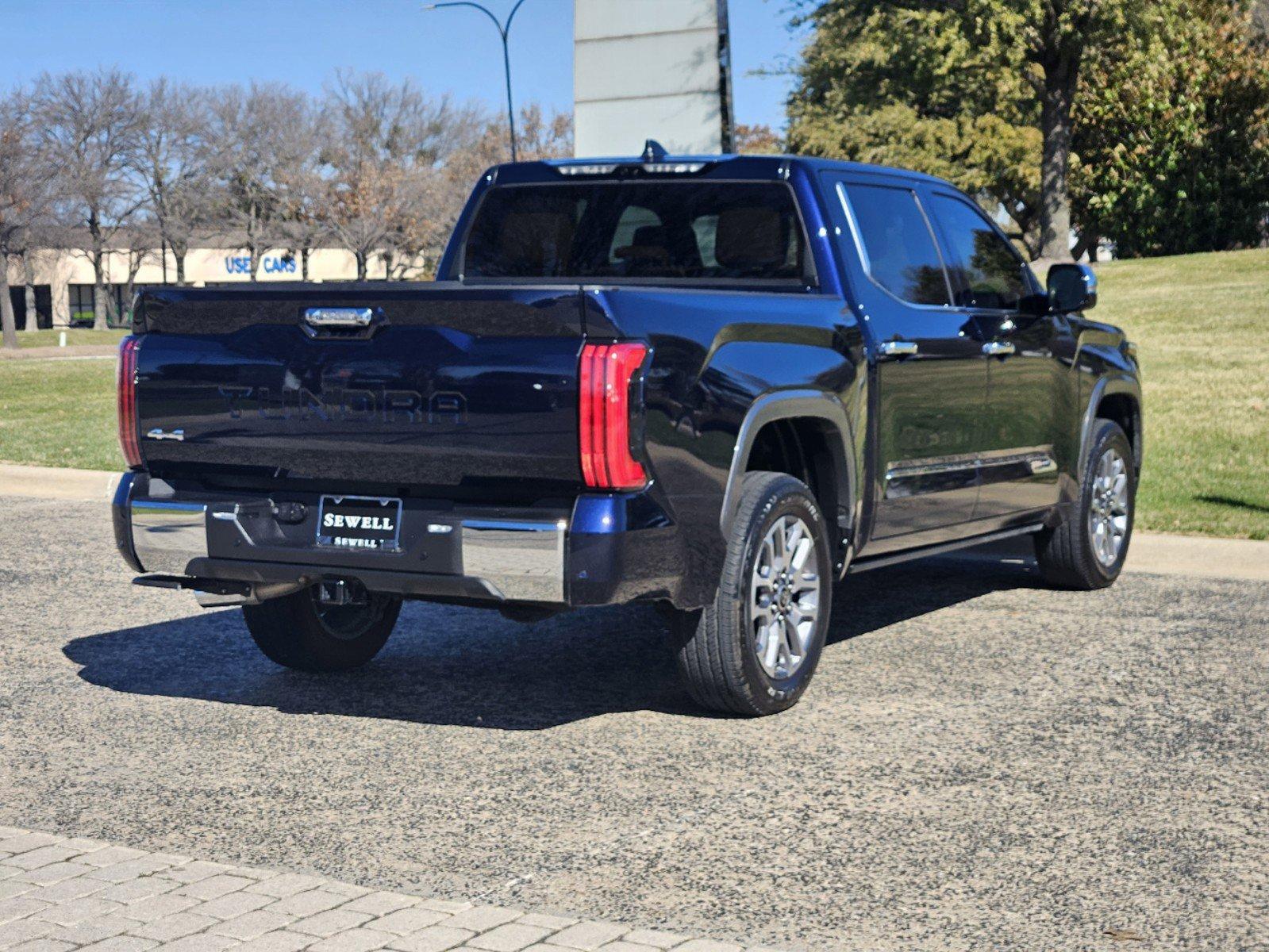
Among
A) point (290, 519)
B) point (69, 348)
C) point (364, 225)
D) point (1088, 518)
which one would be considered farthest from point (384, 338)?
point (364, 225)

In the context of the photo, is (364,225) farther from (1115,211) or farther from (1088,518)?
(1088,518)

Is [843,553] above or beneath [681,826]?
above

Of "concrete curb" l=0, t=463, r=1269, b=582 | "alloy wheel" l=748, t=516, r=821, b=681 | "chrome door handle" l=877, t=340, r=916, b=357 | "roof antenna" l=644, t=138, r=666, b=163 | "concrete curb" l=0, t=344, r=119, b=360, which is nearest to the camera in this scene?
"alloy wheel" l=748, t=516, r=821, b=681

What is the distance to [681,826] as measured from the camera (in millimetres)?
5020

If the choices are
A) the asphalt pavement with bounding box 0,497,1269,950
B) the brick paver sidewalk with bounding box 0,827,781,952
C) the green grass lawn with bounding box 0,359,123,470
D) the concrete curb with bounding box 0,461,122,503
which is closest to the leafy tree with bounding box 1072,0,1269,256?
the green grass lawn with bounding box 0,359,123,470

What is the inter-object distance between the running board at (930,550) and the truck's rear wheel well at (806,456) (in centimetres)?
44

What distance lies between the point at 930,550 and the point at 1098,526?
181 cm

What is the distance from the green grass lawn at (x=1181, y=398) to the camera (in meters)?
12.5

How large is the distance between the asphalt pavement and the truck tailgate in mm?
977

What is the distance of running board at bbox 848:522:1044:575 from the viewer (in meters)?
7.11

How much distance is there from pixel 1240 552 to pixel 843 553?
13.9 ft

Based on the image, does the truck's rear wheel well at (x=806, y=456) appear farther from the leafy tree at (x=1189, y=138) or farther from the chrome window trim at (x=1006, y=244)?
the leafy tree at (x=1189, y=138)

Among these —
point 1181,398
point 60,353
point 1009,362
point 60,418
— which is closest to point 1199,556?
point 1009,362

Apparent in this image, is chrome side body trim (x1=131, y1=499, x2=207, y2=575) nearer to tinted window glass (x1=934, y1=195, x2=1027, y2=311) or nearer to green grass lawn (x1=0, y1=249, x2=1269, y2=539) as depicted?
tinted window glass (x1=934, y1=195, x2=1027, y2=311)
